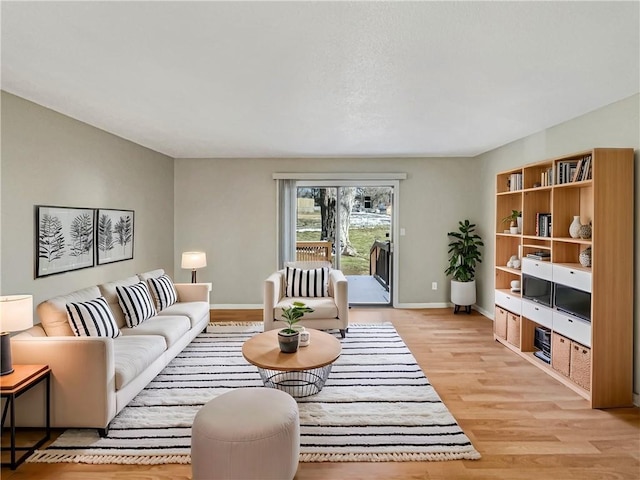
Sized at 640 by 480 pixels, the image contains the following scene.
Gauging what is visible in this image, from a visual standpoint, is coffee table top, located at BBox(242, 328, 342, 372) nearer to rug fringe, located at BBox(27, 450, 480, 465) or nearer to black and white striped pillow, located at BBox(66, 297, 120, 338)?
rug fringe, located at BBox(27, 450, 480, 465)

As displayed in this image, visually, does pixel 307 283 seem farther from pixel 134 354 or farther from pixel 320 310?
pixel 134 354

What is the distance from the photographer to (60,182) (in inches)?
141

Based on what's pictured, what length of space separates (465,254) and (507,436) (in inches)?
145

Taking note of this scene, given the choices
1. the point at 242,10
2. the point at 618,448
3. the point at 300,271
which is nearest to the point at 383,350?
the point at 300,271

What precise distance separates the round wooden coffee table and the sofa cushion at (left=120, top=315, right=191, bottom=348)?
2.74 ft

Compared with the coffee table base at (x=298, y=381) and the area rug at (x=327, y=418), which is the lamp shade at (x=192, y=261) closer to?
the area rug at (x=327, y=418)

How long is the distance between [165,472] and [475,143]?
4866mm

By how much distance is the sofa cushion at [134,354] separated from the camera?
2812 millimetres

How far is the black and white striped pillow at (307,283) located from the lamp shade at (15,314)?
9.97ft

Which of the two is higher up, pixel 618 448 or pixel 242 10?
pixel 242 10

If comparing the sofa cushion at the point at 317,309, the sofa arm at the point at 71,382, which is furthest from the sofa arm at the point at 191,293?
the sofa arm at the point at 71,382

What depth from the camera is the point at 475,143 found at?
510cm

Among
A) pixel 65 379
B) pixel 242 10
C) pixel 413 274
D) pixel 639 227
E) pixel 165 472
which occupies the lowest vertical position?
pixel 165 472

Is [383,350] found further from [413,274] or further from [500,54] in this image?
[500,54]
